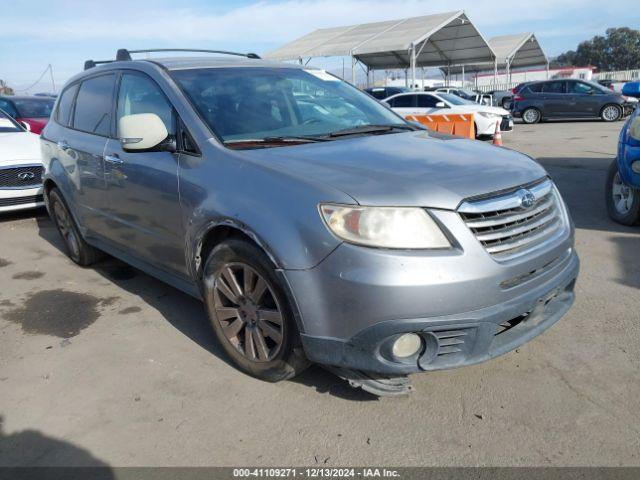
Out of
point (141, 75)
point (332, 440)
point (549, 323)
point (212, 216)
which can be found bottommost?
point (332, 440)

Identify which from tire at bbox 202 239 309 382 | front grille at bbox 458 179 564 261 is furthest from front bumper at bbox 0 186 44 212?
front grille at bbox 458 179 564 261

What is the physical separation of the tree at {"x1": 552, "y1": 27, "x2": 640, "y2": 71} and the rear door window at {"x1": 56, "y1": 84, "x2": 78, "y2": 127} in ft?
305

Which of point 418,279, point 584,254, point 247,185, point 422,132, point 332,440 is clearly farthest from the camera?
point 584,254

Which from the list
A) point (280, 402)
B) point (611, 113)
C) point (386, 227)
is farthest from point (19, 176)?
point (611, 113)

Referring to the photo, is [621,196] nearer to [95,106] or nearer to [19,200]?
[95,106]

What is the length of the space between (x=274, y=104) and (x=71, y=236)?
2673 mm

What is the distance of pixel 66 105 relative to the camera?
4820 mm

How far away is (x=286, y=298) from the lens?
98.7 inches

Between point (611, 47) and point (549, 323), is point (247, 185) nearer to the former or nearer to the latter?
point (549, 323)

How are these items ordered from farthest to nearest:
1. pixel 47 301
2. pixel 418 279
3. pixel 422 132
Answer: pixel 47 301, pixel 422 132, pixel 418 279

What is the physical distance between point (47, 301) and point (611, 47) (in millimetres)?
99795

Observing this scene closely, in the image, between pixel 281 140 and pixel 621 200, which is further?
pixel 621 200

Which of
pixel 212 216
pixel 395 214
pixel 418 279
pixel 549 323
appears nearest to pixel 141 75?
pixel 212 216

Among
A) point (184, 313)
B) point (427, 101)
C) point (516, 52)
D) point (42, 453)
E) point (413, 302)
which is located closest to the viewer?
point (413, 302)
